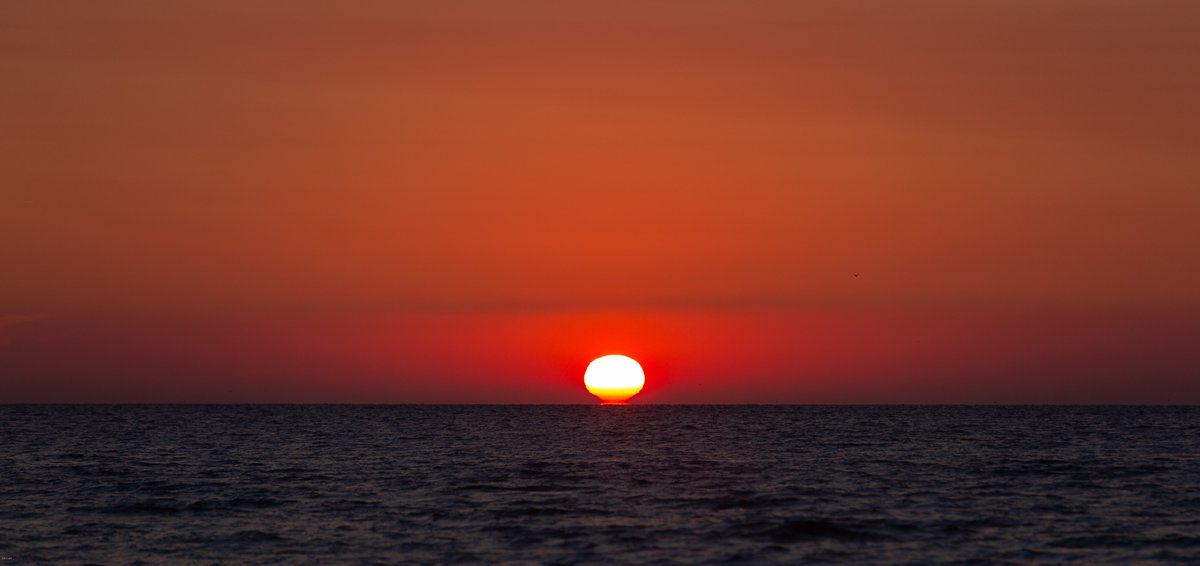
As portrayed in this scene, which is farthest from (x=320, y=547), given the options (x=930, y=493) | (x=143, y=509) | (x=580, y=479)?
(x=930, y=493)

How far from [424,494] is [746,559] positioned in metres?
20.4

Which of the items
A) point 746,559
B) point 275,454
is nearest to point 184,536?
point 746,559

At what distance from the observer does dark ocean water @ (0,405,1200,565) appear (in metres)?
36.8

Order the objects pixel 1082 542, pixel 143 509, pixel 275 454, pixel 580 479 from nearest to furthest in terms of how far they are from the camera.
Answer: pixel 1082 542
pixel 143 509
pixel 580 479
pixel 275 454

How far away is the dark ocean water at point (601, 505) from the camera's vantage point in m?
36.8

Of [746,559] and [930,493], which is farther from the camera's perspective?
[930,493]

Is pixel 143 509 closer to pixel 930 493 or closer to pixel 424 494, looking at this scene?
pixel 424 494

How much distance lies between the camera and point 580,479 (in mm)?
59344

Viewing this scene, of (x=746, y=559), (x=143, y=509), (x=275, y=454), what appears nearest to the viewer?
(x=746, y=559)

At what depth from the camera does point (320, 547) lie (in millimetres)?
37312

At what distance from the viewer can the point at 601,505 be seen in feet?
156

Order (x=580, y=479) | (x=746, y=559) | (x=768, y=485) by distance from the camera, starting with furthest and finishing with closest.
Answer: (x=580, y=479) < (x=768, y=485) < (x=746, y=559)

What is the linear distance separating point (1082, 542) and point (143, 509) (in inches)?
1337

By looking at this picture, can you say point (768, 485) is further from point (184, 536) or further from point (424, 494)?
point (184, 536)
